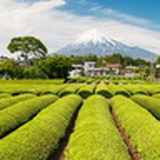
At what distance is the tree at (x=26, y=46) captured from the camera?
302ft

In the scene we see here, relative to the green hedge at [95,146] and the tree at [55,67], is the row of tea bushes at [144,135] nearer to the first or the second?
the green hedge at [95,146]

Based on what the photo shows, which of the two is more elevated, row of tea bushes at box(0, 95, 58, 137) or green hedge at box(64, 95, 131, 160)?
green hedge at box(64, 95, 131, 160)

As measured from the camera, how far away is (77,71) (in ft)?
404

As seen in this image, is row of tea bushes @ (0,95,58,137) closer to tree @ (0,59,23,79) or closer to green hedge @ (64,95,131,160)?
green hedge @ (64,95,131,160)

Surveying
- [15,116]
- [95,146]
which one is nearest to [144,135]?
[95,146]

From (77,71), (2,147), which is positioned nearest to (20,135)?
(2,147)

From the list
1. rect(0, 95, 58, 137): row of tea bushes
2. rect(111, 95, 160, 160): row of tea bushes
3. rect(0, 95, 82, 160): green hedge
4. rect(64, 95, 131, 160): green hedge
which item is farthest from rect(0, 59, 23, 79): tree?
rect(64, 95, 131, 160): green hedge

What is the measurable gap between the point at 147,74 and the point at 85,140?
310 ft

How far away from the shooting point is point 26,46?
9306 centimetres

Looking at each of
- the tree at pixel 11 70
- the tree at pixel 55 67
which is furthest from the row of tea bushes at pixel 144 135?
the tree at pixel 55 67

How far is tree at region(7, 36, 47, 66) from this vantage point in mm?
92000

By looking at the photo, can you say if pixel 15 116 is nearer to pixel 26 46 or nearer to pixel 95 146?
pixel 95 146

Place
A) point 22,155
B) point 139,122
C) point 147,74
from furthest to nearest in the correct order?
point 147,74 < point 139,122 < point 22,155

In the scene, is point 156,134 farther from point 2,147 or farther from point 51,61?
point 51,61
